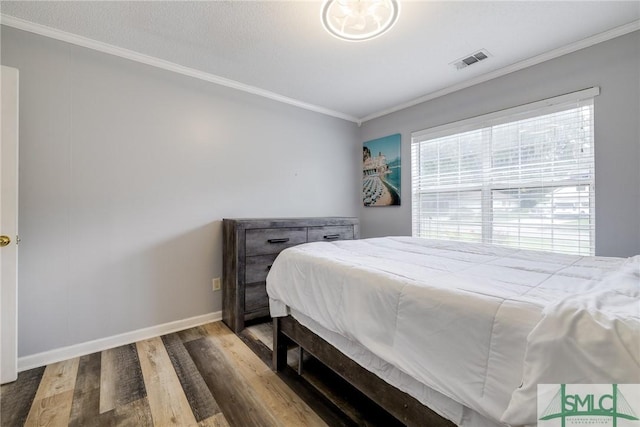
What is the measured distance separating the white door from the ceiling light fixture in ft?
6.70

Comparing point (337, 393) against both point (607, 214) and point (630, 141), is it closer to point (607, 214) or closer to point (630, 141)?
point (607, 214)

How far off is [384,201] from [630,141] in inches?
86.2

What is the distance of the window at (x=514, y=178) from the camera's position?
212 cm

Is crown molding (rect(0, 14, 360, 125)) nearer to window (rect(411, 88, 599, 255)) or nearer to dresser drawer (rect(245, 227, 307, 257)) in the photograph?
dresser drawer (rect(245, 227, 307, 257))

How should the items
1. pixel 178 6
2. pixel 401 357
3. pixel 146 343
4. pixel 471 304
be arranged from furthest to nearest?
pixel 146 343, pixel 178 6, pixel 401 357, pixel 471 304

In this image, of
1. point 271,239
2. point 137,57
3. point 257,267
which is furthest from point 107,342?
point 137,57

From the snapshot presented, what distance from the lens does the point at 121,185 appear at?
218 cm

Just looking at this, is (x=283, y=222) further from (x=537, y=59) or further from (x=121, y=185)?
(x=537, y=59)

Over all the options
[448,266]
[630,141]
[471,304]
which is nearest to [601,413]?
[471,304]

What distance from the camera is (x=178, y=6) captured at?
171 centimetres

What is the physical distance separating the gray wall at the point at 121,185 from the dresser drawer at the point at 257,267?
430mm

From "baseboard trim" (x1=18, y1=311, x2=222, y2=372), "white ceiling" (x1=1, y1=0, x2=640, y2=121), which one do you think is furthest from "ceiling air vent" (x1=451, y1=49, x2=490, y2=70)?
"baseboard trim" (x1=18, y1=311, x2=222, y2=372)

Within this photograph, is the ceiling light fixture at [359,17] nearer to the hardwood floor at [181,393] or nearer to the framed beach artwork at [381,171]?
the framed beach artwork at [381,171]

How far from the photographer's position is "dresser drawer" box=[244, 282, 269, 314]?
8.04 ft
